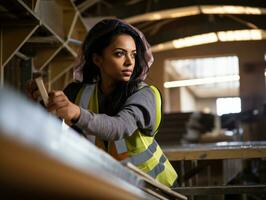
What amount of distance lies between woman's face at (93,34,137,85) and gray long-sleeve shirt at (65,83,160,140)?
124mm

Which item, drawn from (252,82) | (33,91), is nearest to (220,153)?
(33,91)

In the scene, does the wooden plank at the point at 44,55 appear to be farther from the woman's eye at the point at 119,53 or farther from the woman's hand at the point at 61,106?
the woman's hand at the point at 61,106

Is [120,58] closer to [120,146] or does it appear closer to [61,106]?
[120,146]

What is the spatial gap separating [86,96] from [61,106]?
498 millimetres

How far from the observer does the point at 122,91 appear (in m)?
1.70

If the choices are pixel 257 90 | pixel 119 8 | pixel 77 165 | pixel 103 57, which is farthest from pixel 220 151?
pixel 257 90

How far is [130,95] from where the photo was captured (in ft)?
5.36

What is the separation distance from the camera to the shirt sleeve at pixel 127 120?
1.35 m

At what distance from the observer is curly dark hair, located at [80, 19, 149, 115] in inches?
66.9

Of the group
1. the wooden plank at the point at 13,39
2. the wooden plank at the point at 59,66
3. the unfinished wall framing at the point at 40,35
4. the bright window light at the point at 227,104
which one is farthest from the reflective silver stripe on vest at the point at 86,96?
the bright window light at the point at 227,104

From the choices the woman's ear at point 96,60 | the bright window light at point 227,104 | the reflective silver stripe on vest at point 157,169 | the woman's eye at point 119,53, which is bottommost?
the reflective silver stripe on vest at point 157,169

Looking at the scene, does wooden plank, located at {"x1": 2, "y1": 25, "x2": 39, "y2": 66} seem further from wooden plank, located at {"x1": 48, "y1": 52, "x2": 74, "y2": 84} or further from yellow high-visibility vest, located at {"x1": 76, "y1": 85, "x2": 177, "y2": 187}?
yellow high-visibility vest, located at {"x1": 76, "y1": 85, "x2": 177, "y2": 187}

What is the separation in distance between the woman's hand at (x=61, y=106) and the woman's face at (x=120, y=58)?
465 millimetres

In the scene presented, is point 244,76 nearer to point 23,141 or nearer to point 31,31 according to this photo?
point 31,31
